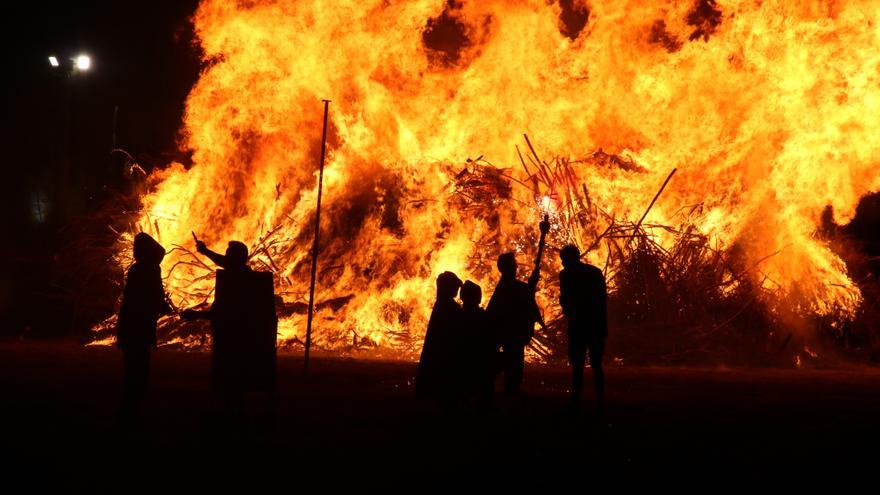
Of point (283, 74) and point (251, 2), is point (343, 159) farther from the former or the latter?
point (251, 2)

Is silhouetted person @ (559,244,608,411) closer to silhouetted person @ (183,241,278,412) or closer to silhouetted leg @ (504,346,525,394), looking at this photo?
silhouetted leg @ (504,346,525,394)

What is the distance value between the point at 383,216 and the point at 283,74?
3356mm

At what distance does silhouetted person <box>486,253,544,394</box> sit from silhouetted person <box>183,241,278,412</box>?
2482 millimetres

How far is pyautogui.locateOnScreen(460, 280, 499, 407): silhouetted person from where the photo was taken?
8703 millimetres

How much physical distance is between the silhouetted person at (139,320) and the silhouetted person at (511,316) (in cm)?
335

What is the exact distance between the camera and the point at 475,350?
28.9ft

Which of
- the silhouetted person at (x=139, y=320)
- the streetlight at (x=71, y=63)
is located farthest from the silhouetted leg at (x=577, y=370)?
the streetlight at (x=71, y=63)

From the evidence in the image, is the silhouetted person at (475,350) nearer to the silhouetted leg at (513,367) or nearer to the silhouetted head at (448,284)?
the silhouetted head at (448,284)

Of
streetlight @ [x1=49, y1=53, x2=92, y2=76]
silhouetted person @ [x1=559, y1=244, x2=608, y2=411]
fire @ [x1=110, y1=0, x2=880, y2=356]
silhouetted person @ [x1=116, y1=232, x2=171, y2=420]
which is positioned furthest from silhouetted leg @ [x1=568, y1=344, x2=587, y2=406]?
streetlight @ [x1=49, y1=53, x2=92, y2=76]

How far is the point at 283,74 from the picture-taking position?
17.5m

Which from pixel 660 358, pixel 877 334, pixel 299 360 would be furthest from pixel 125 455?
pixel 877 334

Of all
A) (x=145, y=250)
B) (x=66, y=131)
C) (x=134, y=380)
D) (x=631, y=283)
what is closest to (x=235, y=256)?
(x=145, y=250)

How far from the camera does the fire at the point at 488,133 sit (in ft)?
51.3

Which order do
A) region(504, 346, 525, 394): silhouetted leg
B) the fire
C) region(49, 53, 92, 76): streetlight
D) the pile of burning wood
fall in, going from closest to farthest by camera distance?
1. region(504, 346, 525, 394): silhouetted leg
2. the pile of burning wood
3. the fire
4. region(49, 53, 92, 76): streetlight
